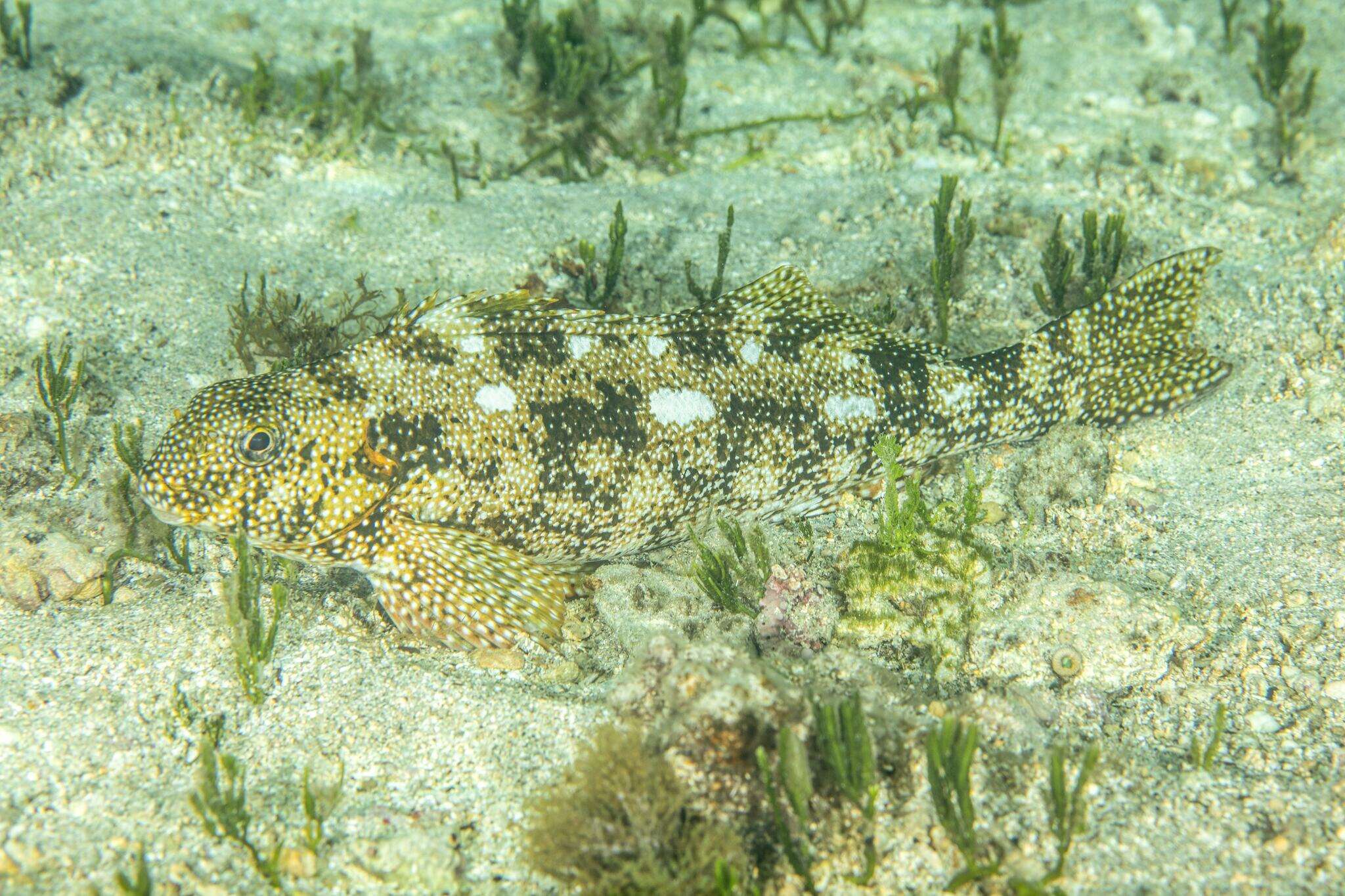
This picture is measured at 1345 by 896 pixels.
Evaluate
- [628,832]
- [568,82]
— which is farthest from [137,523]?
[568,82]

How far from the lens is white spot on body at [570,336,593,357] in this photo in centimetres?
514

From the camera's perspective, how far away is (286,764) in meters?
4.28

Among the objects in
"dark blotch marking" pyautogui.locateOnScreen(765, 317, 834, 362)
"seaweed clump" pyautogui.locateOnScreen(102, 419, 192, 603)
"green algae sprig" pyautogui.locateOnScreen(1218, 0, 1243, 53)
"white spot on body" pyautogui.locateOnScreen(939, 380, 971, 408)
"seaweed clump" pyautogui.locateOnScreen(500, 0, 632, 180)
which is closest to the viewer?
"seaweed clump" pyautogui.locateOnScreen(102, 419, 192, 603)

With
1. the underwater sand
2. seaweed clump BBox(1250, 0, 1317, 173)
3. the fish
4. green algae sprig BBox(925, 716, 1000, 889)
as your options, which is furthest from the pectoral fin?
seaweed clump BBox(1250, 0, 1317, 173)

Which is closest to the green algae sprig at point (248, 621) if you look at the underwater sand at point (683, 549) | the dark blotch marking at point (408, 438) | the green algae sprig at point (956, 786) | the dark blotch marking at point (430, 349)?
the underwater sand at point (683, 549)

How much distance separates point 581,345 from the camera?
516cm

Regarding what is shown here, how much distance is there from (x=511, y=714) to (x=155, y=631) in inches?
80.8

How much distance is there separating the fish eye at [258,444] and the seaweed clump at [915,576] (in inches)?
131

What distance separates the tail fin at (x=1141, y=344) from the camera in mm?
5766

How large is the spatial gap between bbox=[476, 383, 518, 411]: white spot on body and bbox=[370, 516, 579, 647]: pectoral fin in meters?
0.75

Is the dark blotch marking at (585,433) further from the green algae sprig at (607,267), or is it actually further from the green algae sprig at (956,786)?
the green algae sprig at (956,786)

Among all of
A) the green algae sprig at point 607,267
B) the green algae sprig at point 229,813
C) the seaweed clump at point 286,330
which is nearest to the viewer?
the green algae sprig at point 229,813

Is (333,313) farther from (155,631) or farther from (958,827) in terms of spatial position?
(958,827)

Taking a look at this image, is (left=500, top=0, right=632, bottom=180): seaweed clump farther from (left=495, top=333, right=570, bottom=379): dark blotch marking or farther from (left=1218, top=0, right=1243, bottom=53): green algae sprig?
(left=1218, top=0, right=1243, bottom=53): green algae sprig
